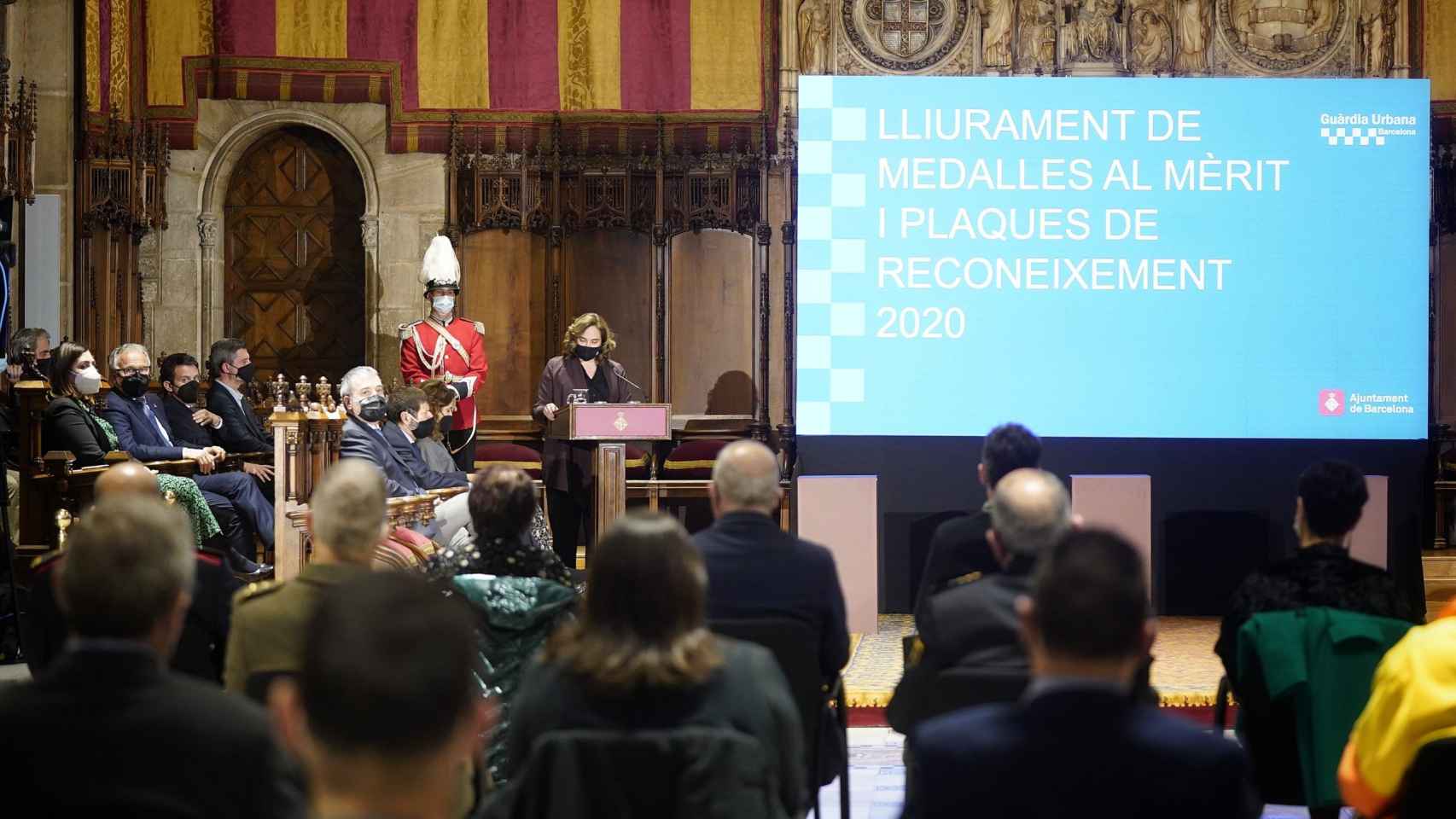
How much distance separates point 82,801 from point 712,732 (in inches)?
32.3

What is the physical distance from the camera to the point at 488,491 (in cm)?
363

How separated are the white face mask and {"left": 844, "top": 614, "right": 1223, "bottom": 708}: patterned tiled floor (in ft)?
11.9

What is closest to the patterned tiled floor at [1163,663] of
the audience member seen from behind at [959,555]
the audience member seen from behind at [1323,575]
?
the audience member seen from behind at [959,555]

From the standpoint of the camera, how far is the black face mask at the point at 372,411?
6703 mm

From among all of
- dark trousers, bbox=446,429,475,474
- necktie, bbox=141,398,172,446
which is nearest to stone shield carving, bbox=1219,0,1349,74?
dark trousers, bbox=446,429,475,474

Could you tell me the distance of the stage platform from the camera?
5852 mm

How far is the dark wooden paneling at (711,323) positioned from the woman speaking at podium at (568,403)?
1687 millimetres

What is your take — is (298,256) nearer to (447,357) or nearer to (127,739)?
(447,357)

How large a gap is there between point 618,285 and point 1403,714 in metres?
8.12

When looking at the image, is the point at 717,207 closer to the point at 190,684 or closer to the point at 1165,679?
the point at 1165,679

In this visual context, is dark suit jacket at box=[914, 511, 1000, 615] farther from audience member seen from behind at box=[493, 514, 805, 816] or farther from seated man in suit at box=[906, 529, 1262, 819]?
seated man in suit at box=[906, 529, 1262, 819]

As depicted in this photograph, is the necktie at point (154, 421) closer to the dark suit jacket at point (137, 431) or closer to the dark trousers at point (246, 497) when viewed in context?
the dark suit jacket at point (137, 431)

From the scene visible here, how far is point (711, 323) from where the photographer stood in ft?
33.9

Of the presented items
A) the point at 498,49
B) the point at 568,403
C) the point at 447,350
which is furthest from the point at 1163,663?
the point at 498,49
